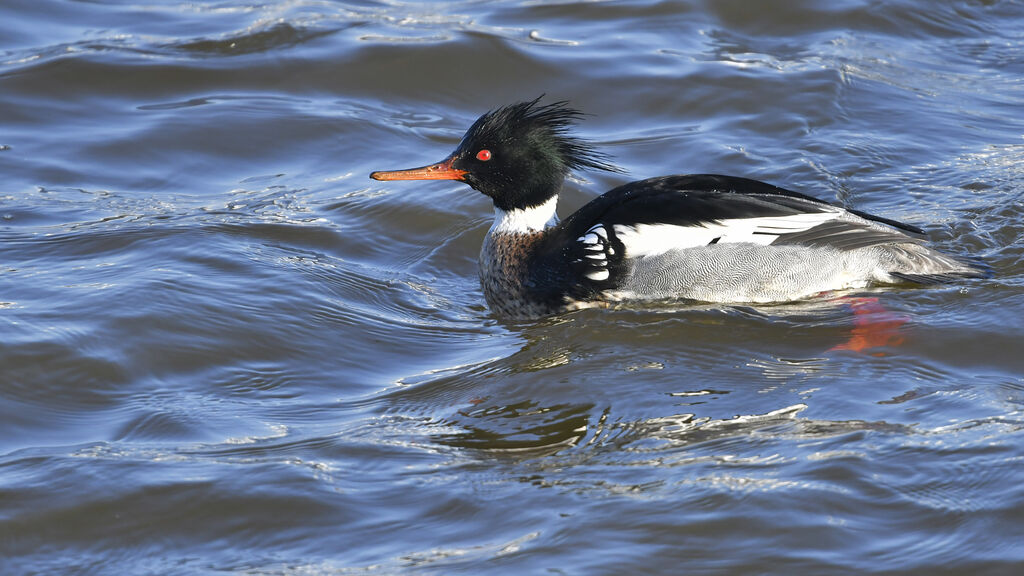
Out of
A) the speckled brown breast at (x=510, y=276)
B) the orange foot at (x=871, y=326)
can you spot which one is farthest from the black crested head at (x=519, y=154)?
the orange foot at (x=871, y=326)

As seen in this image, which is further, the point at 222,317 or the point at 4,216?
the point at 4,216

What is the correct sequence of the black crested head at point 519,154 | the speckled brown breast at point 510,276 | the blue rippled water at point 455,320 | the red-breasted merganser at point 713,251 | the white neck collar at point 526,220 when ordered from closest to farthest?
the blue rippled water at point 455,320 → the red-breasted merganser at point 713,251 → the speckled brown breast at point 510,276 → the black crested head at point 519,154 → the white neck collar at point 526,220

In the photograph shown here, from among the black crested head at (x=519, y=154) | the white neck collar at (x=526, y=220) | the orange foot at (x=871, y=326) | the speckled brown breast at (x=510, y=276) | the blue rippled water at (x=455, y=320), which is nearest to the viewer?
the blue rippled water at (x=455, y=320)

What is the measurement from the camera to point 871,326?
6469 mm

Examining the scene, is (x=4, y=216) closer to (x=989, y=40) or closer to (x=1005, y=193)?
(x=1005, y=193)

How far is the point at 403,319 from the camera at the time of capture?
7.05 m

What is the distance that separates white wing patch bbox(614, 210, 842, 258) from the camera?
6.80 metres

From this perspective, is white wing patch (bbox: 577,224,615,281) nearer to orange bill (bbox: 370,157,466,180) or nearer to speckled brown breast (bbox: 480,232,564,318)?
speckled brown breast (bbox: 480,232,564,318)

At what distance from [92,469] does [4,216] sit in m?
3.68

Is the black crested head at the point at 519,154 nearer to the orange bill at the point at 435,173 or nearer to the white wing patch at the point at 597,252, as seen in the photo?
the orange bill at the point at 435,173

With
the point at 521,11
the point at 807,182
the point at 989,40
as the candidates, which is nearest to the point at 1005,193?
the point at 807,182

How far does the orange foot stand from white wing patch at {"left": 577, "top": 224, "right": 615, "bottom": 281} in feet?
4.43

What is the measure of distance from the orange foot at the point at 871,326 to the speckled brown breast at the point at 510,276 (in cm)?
164

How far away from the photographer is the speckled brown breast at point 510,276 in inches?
281
